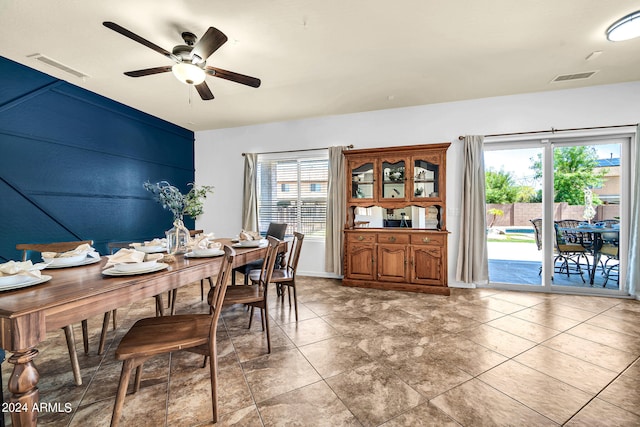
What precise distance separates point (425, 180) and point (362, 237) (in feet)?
4.04

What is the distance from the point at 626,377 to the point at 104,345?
12.9ft

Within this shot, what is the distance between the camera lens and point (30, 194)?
301cm

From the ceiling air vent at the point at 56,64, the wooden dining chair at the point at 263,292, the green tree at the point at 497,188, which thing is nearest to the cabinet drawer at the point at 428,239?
the green tree at the point at 497,188

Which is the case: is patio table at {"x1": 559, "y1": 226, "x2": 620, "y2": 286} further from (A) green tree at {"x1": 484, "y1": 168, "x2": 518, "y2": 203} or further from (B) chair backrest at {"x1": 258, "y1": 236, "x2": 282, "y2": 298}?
(B) chair backrest at {"x1": 258, "y1": 236, "x2": 282, "y2": 298}

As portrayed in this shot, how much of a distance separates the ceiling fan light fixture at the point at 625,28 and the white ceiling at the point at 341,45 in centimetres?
7

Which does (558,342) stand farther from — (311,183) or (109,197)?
→ (109,197)

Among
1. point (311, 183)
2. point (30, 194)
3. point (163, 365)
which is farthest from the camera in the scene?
point (311, 183)

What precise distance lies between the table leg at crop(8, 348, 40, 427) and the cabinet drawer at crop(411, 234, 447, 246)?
12.1 feet

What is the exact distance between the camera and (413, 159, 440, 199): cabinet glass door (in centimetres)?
389

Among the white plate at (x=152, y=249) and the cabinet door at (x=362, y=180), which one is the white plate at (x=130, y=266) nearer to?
the white plate at (x=152, y=249)

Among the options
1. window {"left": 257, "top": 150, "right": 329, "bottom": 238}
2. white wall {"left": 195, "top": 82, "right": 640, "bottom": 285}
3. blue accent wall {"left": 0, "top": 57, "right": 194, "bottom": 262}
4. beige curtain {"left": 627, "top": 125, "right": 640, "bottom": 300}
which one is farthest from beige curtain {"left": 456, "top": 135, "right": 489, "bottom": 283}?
blue accent wall {"left": 0, "top": 57, "right": 194, "bottom": 262}

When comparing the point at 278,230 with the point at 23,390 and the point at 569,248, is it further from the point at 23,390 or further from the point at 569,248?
the point at 569,248

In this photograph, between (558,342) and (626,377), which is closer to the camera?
(626,377)

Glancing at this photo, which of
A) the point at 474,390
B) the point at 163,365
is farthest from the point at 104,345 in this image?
the point at 474,390
